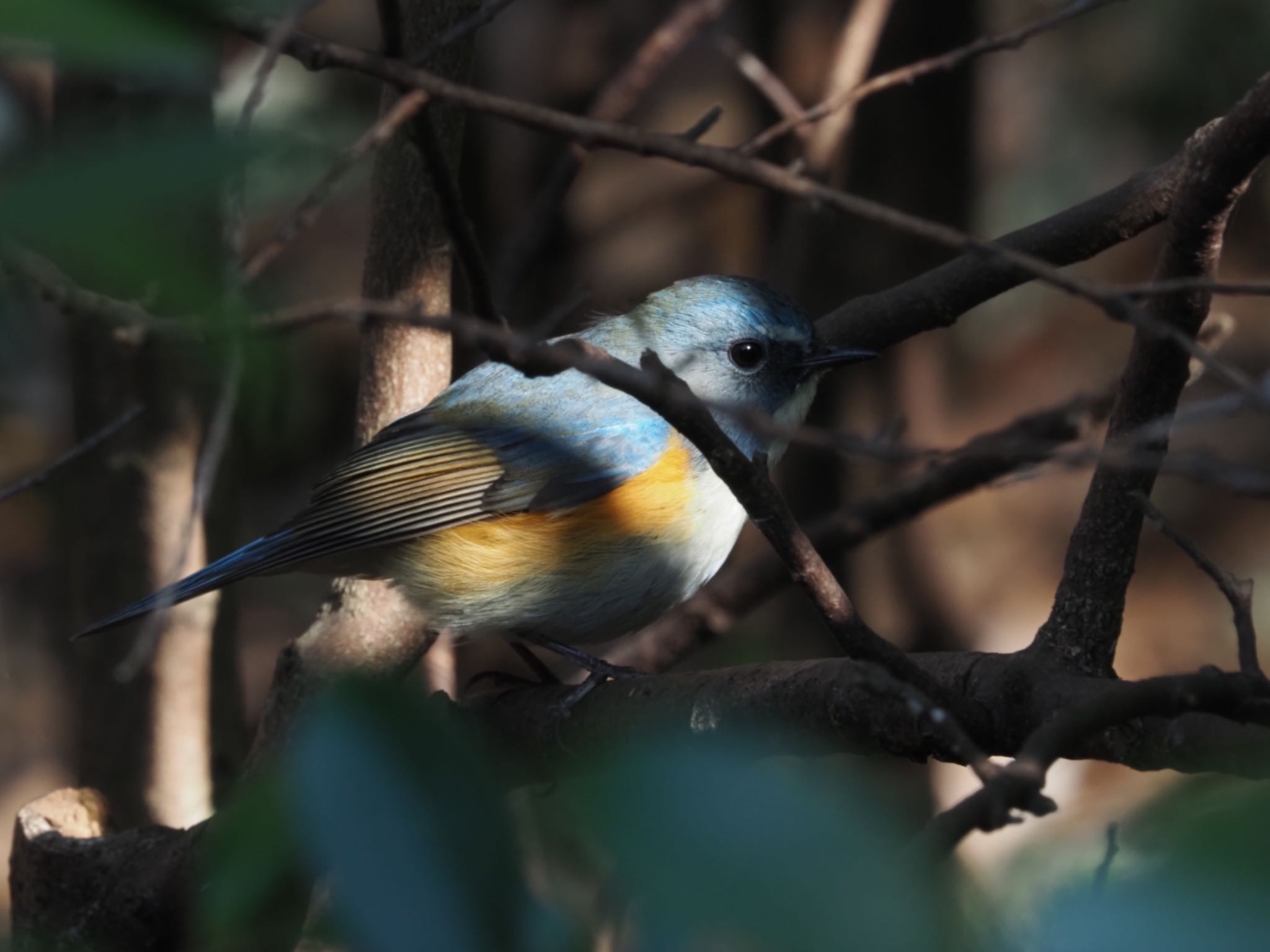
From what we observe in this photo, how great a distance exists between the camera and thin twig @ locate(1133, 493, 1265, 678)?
1702mm

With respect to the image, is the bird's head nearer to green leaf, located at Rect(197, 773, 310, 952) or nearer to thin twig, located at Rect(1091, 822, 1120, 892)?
A: green leaf, located at Rect(197, 773, 310, 952)

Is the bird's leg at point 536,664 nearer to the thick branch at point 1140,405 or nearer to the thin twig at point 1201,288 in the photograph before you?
the thick branch at point 1140,405

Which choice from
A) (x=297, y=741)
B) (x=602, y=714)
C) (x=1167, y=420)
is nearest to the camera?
(x=297, y=741)

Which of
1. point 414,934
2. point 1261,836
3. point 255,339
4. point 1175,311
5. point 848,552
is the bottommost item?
point 414,934

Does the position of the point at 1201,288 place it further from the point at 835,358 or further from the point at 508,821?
the point at 835,358

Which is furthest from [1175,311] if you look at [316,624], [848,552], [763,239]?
[763,239]

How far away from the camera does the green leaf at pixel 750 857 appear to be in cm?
65

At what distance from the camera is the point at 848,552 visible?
209 inches

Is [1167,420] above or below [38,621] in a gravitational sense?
below

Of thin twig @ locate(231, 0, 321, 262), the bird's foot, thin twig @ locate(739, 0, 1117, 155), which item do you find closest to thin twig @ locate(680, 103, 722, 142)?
thin twig @ locate(739, 0, 1117, 155)

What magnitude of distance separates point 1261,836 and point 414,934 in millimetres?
427

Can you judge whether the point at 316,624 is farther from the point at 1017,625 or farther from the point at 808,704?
the point at 1017,625

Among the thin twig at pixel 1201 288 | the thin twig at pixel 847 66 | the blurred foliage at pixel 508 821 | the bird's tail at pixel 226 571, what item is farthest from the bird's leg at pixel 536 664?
the blurred foliage at pixel 508 821

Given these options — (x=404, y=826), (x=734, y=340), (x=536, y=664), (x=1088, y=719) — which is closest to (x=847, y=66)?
(x=734, y=340)
